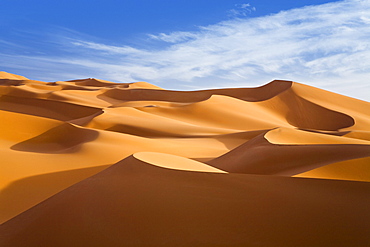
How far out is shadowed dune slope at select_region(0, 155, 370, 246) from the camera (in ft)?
9.04

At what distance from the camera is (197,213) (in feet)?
10.0

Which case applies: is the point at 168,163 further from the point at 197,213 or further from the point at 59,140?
the point at 59,140

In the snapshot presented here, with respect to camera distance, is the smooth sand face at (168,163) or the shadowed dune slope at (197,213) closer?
the shadowed dune slope at (197,213)

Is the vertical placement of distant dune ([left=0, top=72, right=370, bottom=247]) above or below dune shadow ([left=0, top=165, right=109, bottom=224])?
above

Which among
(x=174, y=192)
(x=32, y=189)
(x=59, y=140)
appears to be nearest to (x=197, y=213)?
(x=174, y=192)

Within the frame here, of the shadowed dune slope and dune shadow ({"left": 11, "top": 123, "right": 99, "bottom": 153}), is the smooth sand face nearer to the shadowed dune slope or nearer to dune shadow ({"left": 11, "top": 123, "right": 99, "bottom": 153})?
the shadowed dune slope

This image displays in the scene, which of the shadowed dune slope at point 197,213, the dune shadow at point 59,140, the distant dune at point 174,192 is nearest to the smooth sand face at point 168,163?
the distant dune at point 174,192

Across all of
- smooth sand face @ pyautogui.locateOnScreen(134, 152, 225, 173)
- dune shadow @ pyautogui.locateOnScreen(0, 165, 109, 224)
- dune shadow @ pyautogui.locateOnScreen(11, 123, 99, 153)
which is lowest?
dune shadow @ pyautogui.locateOnScreen(0, 165, 109, 224)

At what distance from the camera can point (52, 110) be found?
20.3 metres

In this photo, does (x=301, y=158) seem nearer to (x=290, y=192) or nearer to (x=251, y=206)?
(x=290, y=192)

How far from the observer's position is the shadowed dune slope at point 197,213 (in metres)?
2.75

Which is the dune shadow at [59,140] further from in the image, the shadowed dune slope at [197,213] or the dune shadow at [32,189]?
the shadowed dune slope at [197,213]

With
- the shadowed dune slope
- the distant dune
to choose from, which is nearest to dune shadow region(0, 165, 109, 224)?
the distant dune

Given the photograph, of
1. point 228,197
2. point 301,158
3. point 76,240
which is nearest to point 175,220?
point 228,197
